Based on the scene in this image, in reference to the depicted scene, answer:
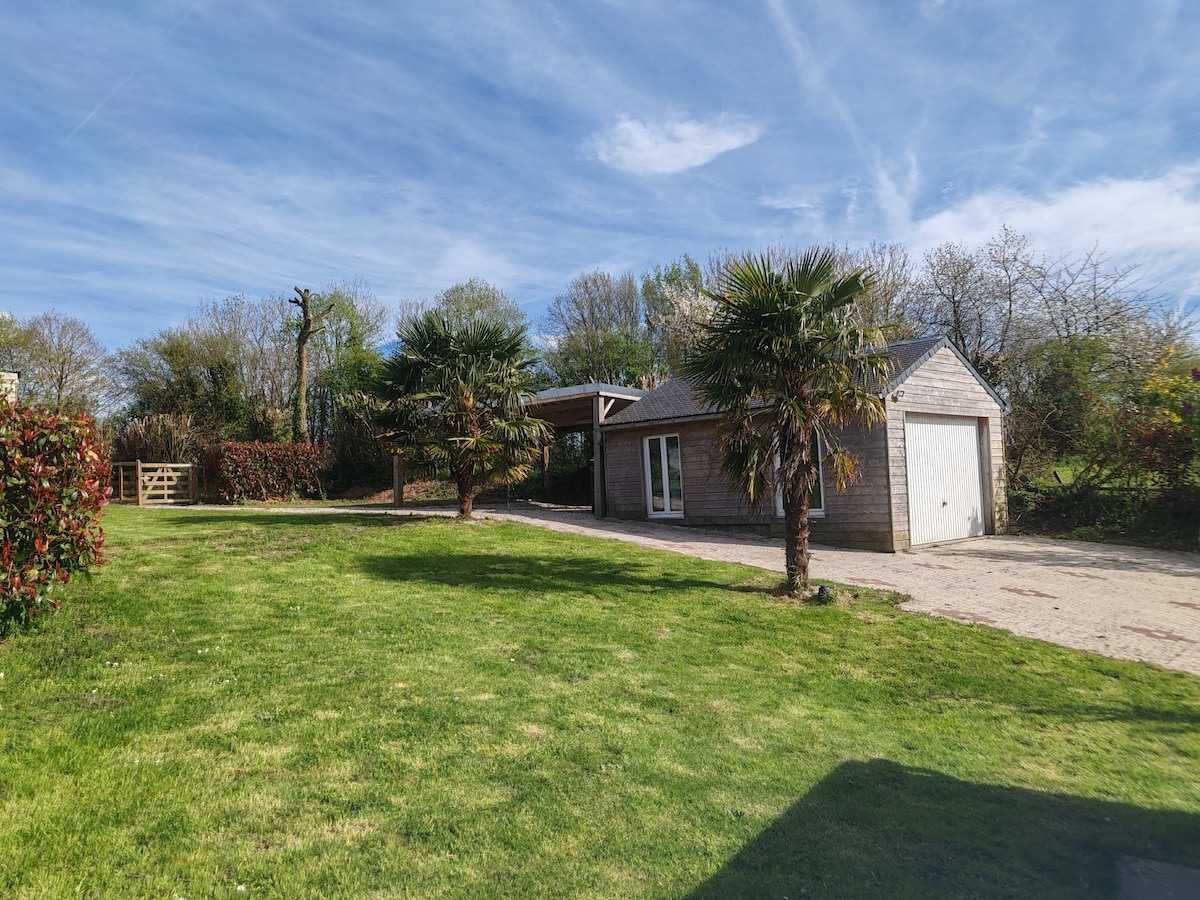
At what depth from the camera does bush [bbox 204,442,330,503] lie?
2320cm

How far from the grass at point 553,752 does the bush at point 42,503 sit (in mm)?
493

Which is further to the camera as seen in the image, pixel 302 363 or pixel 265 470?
pixel 302 363

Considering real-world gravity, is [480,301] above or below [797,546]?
above

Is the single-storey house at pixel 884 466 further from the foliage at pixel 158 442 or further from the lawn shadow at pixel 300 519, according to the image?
the foliage at pixel 158 442

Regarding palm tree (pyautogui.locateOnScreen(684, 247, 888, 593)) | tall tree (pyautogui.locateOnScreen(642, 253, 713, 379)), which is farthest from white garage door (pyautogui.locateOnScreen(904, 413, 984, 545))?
tall tree (pyautogui.locateOnScreen(642, 253, 713, 379))

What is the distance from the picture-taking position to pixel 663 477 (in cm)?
1691

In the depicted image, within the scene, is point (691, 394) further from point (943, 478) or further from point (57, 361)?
point (57, 361)

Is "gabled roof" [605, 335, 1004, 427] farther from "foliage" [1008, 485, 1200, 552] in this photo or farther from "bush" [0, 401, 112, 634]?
"bush" [0, 401, 112, 634]

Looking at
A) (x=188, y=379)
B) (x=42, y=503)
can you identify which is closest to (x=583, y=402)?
(x=42, y=503)

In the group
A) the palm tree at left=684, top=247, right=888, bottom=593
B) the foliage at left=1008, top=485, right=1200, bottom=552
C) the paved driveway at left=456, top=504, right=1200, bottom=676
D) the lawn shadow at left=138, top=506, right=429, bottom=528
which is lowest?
the paved driveway at left=456, top=504, right=1200, bottom=676

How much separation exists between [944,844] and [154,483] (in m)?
25.8

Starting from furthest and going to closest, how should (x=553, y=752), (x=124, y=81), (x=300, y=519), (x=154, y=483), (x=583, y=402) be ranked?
1. (x=154, y=483)
2. (x=583, y=402)
3. (x=300, y=519)
4. (x=124, y=81)
5. (x=553, y=752)

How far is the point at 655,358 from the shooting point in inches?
1337

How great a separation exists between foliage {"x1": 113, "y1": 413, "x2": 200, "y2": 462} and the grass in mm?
21250
